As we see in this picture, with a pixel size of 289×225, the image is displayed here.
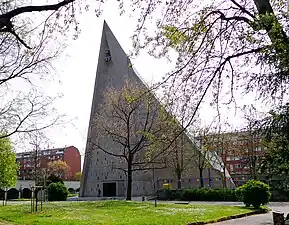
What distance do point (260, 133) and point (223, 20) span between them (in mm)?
2851

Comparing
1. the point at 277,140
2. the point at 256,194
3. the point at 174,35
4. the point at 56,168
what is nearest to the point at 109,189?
the point at 56,168

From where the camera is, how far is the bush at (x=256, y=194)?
71.7 ft

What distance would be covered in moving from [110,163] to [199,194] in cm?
1720

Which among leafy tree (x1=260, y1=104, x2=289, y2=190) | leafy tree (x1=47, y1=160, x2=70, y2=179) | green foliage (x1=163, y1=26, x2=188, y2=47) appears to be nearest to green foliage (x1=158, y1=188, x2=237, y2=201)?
leafy tree (x1=260, y1=104, x2=289, y2=190)

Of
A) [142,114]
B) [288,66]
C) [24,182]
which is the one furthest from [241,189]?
[24,182]

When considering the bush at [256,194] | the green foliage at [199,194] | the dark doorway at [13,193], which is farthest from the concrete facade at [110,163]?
the bush at [256,194]

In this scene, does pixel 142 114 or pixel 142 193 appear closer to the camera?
pixel 142 114

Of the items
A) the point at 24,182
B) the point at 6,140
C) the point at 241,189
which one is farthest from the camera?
the point at 24,182

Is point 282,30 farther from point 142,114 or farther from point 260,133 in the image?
point 142,114

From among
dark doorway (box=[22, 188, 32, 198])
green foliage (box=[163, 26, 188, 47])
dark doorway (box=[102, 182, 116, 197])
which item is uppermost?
green foliage (box=[163, 26, 188, 47])

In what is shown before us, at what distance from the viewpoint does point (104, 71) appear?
57094 mm

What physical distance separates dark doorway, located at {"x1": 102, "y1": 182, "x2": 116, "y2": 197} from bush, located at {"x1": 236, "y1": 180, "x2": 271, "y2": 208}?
31.3 m

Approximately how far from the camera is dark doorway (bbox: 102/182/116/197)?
51.4 meters

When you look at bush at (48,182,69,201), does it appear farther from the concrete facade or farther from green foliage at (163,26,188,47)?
green foliage at (163,26,188,47)
